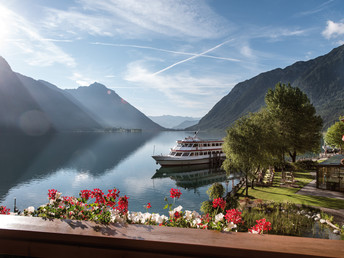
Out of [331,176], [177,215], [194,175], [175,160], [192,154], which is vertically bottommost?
[194,175]

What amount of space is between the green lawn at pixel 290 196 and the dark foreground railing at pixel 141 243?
21.0 m

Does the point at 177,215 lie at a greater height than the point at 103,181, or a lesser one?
greater

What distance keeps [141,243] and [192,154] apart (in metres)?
52.2

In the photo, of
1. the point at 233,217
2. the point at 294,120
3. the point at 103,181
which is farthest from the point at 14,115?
the point at 233,217

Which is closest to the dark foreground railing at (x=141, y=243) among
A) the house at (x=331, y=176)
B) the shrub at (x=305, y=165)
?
the house at (x=331, y=176)

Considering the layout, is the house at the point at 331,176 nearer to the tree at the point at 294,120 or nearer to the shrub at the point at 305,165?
the tree at the point at 294,120

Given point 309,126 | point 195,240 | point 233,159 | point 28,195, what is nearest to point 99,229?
point 195,240

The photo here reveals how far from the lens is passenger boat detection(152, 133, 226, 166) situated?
51.6 m

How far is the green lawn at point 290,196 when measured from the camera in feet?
64.2

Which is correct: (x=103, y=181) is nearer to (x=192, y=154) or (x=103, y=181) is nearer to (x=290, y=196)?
(x=192, y=154)

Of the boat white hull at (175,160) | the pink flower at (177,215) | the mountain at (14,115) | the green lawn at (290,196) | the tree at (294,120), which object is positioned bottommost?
the green lawn at (290,196)

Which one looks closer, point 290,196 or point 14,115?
point 290,196

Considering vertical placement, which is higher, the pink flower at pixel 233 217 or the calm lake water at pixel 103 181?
the pink flower at pixel 233 217

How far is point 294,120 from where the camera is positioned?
119 feet
